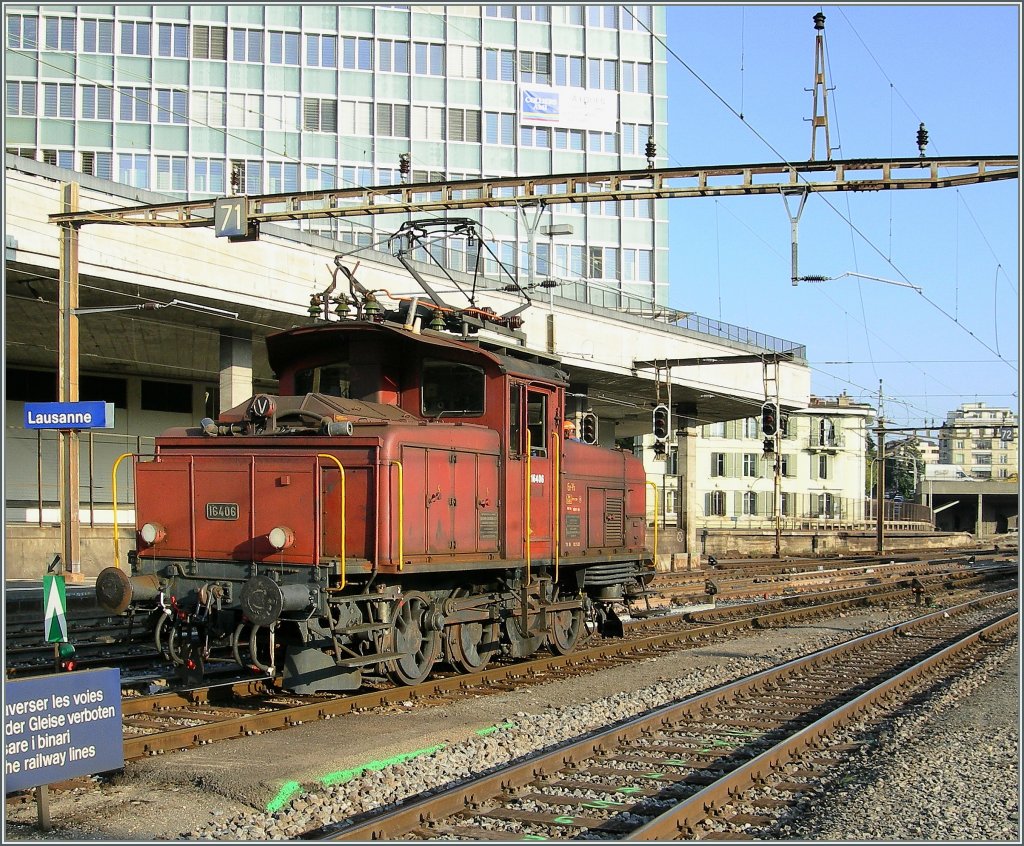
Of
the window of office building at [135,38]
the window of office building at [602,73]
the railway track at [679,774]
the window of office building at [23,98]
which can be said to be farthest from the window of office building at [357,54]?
the railway track at [679,774]

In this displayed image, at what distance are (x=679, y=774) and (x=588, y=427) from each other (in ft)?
23.6

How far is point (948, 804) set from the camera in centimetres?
736

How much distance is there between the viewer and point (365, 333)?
450 inches

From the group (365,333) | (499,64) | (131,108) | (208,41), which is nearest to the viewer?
(365,333)

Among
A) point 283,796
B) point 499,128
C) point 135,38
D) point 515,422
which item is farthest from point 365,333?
point 135,38

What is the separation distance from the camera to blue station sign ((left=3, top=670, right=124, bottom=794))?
6.39 m

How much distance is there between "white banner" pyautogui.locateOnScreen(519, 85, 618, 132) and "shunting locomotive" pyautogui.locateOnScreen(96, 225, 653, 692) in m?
48.2

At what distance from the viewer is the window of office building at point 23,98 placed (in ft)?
178

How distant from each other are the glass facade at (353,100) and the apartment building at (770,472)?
18647mm

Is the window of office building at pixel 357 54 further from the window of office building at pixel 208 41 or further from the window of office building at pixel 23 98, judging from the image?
the window of office building at pixel 23 98

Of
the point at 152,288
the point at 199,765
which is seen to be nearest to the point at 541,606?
the point at 199,765

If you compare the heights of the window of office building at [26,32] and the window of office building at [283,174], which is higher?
the window of office building at [26,32]

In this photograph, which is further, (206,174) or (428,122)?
(428,122)

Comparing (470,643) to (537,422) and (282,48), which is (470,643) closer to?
(537,422)
